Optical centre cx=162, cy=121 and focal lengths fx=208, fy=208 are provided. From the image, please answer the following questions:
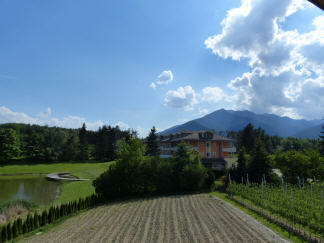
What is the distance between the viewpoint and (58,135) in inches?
2876

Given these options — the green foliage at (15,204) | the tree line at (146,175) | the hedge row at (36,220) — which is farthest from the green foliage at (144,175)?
the green foliage at (15,204)

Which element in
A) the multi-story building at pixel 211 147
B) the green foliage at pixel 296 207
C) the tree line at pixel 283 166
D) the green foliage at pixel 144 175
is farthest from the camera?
the multi-story building at pixel 211 147

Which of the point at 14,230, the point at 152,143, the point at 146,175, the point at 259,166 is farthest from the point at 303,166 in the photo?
the point at 152,143

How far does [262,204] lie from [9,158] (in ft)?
236

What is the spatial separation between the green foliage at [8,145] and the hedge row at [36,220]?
5645 centimetres

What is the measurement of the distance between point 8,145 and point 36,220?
61651 millimetres

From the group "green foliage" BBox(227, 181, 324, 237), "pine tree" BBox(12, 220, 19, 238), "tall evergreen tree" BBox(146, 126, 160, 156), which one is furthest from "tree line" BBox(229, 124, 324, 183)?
"tall evergreen tree" BBox(146, 126, 160, 156)

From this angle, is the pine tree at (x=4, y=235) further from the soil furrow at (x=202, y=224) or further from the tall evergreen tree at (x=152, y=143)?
the tall evergreen tree at (x=152, y=143)

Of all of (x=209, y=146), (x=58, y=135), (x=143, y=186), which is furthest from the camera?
(x=58, y=135)

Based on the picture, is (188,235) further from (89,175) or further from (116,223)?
(89,175)

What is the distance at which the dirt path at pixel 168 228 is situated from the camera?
1030cm

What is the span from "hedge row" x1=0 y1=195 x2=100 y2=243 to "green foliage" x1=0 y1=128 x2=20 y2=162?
5645cm

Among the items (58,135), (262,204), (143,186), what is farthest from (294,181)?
(58,135)

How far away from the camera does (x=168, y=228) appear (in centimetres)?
1173
